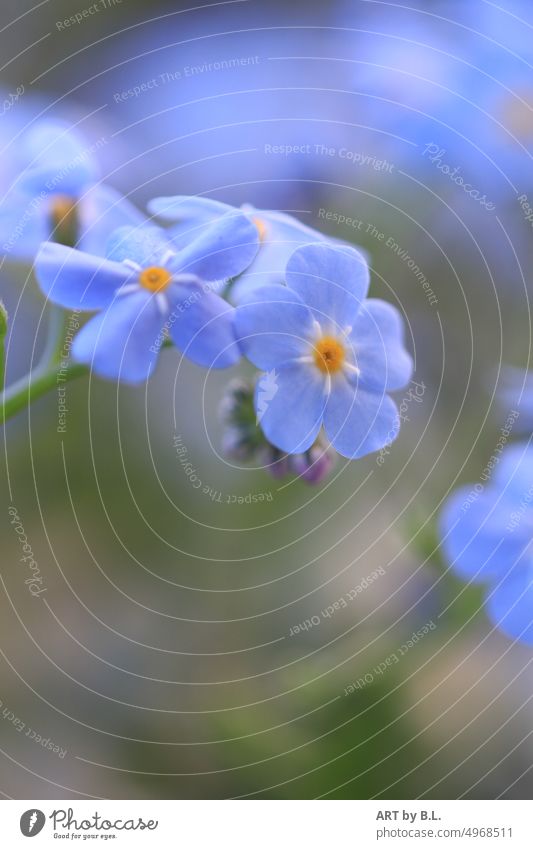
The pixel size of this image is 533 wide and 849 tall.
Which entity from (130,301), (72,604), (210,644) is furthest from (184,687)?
(130,301)

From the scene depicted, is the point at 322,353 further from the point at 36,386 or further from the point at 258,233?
the point at 36,386

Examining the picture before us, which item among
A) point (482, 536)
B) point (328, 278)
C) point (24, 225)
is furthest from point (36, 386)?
point (482, 536)

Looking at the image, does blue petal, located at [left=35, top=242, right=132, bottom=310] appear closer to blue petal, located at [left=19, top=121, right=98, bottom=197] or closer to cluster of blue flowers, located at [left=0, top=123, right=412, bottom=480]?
cluster of blue flowers, located at [left=0, top=123, right=412, bottom=480]

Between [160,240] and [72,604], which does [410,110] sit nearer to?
[160,240]

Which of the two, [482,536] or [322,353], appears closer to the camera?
[322,353]

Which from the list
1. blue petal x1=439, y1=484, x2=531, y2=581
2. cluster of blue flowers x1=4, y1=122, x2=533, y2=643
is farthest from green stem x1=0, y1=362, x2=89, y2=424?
blue petal x1=439, y1=484, x2=531, y2=581
